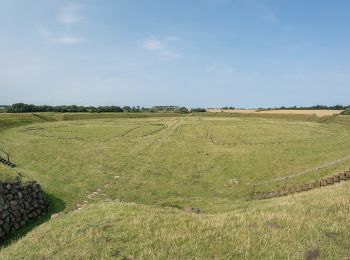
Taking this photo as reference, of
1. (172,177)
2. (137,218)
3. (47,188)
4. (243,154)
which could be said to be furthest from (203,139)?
(137,218)

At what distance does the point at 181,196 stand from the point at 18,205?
13.9 meters

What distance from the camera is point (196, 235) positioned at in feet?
54.0

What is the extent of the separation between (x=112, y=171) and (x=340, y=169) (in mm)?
25410

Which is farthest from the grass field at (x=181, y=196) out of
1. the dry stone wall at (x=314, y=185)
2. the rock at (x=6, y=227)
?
the rock at (x=6, y=227)

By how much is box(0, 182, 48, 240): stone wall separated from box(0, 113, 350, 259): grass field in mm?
1528

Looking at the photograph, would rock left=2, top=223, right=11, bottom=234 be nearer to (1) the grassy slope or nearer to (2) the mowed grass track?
(2) the mowed grass track

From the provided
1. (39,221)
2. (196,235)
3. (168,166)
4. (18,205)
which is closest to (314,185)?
(196,235)

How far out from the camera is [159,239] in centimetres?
1614

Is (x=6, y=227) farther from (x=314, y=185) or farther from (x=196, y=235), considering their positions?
(x=314, y=185)

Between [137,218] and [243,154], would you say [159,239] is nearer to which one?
[137,218]

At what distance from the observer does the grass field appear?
615 inches

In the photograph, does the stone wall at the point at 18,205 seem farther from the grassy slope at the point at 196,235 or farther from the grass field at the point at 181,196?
the grassy slope at the point at 196,235

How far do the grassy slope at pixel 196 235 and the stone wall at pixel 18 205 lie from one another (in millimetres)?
5951

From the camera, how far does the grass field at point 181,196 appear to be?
15.6 m
